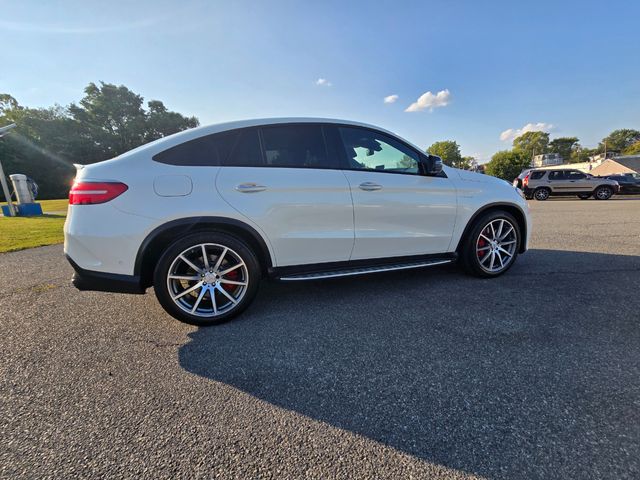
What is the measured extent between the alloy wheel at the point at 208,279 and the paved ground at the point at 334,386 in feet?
0.70

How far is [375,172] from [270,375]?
2.11 metres

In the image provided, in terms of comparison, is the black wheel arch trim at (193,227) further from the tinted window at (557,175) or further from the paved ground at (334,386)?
the tinted window at (557,175)

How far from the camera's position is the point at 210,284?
2.71 m

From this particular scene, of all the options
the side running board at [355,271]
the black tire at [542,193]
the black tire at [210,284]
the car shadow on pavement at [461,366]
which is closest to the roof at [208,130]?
the black tire at [210,284]

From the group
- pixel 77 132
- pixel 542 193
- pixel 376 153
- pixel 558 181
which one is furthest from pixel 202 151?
pixel 77 132

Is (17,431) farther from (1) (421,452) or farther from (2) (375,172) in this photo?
(2) (375,172)

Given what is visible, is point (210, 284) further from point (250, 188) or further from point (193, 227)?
point (250, 188)

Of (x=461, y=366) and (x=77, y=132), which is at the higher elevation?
(x=77, y=132)

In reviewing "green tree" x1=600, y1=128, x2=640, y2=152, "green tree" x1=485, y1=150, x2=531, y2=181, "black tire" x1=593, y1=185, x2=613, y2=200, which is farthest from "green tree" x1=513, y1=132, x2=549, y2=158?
"black tire" x1=593, y1=185, x2=613, y2=200

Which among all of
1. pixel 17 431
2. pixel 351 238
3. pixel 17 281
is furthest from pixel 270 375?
pixel 17 281

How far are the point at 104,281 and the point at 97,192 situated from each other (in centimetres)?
70

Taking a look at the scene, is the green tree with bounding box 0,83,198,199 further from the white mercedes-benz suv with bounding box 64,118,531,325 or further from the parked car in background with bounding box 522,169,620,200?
the white mercedes-benz suv with bounding box 64,118,531,325

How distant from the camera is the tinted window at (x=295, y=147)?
9.45 ft

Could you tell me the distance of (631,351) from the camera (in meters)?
2.19
